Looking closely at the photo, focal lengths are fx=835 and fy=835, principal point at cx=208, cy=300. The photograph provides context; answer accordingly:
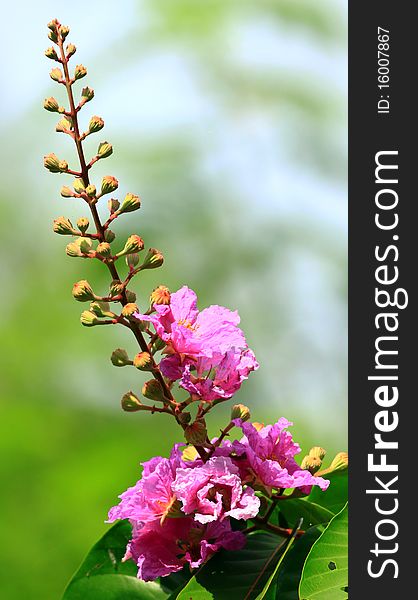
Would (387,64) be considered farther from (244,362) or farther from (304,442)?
(304,442)

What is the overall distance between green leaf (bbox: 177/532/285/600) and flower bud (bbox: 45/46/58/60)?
0.39 m

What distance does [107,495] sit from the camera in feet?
7.14

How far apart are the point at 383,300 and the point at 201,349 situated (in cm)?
15

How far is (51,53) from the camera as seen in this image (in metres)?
0.63

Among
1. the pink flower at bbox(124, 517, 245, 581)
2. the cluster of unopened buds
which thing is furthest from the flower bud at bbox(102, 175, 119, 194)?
the pink flower at bbox(124, 517, 245, 581)

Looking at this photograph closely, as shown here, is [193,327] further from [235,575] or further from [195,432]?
[235,575]

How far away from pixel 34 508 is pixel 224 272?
0.84 m

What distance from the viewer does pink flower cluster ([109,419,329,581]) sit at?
0.58 metres

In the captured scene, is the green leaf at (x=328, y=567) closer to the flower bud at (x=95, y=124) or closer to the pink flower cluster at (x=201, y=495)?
the pink flower cluster at (x=201, y=495)

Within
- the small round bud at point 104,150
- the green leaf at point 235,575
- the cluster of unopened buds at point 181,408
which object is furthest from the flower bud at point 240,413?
the small round bud at point 104,150

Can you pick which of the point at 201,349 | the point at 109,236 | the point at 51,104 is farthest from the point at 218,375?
the point at 51,104

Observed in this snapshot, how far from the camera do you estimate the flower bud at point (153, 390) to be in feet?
1.90

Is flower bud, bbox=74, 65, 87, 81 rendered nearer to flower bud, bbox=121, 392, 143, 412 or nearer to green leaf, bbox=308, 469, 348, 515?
flower bud, bbox=121, 392, 143, 412

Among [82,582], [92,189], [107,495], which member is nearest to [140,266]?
[92,189]
